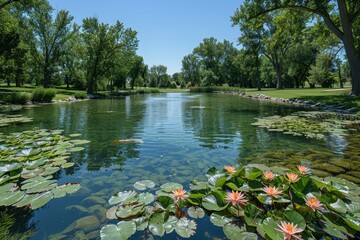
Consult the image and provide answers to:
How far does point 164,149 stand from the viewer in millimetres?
6465

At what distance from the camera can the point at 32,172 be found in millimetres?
4246

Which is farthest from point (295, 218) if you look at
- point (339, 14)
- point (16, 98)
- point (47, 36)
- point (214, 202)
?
point (47, 36)

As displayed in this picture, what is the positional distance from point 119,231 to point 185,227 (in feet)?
2.42

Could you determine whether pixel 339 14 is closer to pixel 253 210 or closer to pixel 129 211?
pixel 253 210

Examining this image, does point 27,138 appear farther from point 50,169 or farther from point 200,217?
point 200,217

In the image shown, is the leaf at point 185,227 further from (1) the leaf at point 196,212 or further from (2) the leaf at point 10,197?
(2) the leaf at point 10,197

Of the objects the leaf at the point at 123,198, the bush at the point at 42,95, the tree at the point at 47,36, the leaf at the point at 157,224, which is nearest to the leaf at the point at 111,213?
the leaf at the point at 123,198

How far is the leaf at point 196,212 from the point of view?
9.40ft

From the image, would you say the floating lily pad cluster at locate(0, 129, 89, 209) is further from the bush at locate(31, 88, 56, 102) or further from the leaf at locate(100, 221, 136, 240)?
the bush at locate(31, 88, 56, 102)

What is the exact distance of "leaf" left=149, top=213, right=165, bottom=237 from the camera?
255 centimetres

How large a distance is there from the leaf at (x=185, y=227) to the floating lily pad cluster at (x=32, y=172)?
76.0 inches

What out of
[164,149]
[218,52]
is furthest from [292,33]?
[218,52]

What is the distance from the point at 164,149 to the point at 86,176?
7.98 ft

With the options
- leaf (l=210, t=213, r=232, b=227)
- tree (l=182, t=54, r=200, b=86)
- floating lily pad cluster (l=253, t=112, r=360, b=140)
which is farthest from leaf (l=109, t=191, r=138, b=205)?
tree (l=182, t=54, r=200, b=86)
